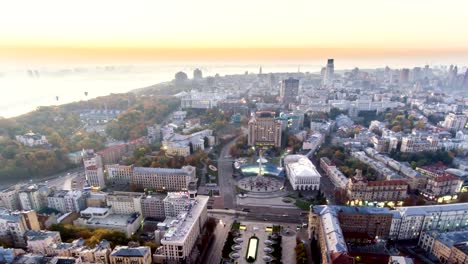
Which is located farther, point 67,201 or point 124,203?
point 67,201

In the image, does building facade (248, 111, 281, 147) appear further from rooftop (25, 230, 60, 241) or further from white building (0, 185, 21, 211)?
rooftop (25, 230, 60, 241)

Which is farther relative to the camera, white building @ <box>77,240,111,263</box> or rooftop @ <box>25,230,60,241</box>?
rooftop @ <box>25,230,60,241</box>

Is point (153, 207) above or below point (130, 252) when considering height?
below

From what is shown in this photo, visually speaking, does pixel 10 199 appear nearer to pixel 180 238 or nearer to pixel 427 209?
pixel 180 238

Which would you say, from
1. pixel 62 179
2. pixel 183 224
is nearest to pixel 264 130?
pixel 183 224

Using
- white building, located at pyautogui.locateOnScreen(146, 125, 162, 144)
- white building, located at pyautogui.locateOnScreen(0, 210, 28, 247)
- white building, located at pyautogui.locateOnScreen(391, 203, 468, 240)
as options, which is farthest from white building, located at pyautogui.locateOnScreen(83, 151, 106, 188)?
white building, located at pyautogui.locateOnScreen(391, 203, 468, 240)
